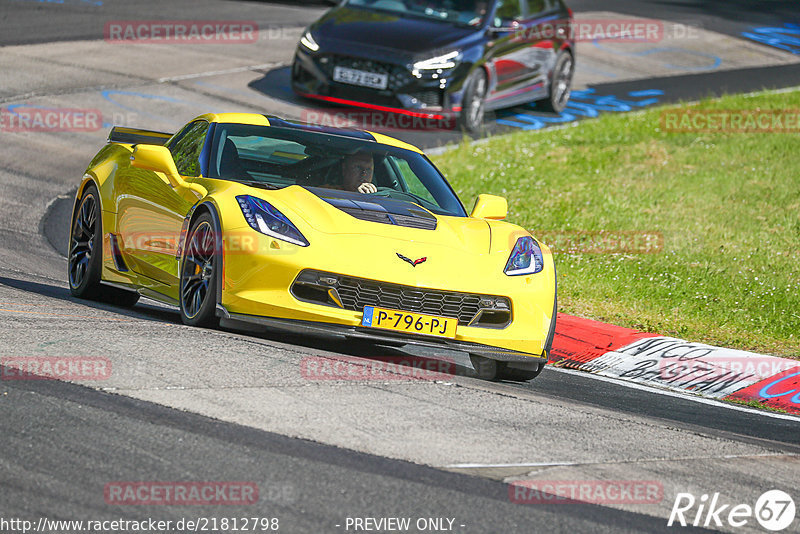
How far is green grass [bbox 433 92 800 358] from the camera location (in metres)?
10.5

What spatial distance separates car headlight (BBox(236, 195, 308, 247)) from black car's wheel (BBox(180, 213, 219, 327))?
0.72ft

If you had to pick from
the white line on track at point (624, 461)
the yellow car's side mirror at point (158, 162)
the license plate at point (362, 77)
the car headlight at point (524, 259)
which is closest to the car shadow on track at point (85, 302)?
the yellow car's side mirror at point (158, 162)

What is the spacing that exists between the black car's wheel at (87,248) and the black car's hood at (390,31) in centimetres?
817

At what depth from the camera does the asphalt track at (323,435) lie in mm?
4648

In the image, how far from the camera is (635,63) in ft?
80.2

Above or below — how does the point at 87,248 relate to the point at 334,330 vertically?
below

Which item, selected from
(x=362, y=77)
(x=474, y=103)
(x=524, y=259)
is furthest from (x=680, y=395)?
(x=474, y=103)
